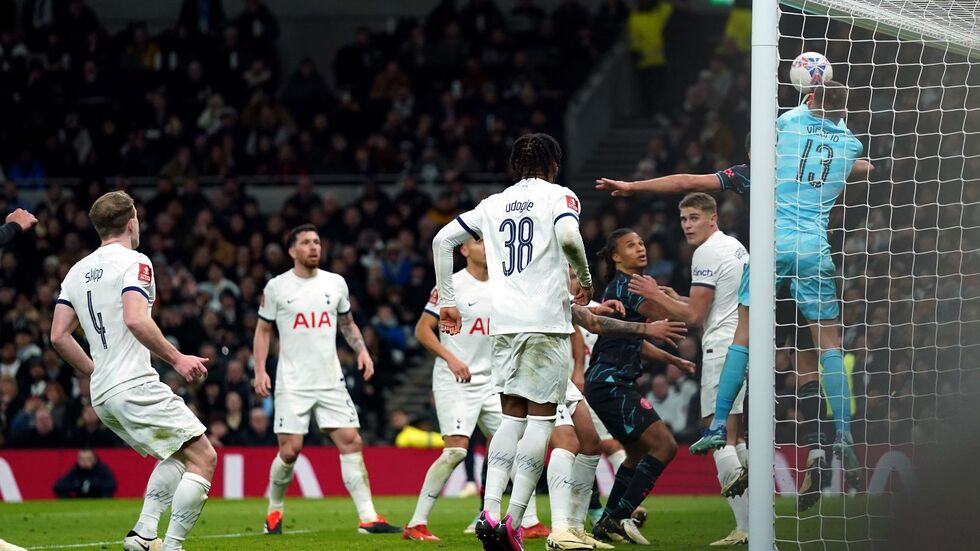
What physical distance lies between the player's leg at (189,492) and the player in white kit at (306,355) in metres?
3.61

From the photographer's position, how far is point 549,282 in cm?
817

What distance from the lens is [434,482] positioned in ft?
35.7

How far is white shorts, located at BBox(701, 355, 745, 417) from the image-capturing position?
1008 centimetres

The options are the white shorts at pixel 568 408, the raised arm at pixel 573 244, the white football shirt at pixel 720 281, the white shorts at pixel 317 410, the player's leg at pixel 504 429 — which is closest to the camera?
the raised arm at pixel 573 244

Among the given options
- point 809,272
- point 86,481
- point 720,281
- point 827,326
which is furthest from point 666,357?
point 86,481

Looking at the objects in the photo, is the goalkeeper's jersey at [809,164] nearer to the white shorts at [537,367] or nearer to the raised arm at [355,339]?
the white shorts at [537,367]

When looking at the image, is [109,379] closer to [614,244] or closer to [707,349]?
[614,244]

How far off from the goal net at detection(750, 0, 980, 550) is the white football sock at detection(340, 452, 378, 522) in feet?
12.0

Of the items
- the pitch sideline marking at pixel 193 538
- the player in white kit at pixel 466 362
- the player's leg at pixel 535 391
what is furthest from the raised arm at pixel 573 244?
the pitch sideline marking at pixel 193 538

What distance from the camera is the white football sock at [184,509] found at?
25.7 feet

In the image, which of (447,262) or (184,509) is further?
(447,262)

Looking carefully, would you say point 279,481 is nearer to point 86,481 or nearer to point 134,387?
point 134,387

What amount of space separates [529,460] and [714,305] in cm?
270

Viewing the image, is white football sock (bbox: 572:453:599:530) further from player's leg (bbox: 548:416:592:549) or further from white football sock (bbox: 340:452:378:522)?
white football sock (bbox: 340:452:378:522)
